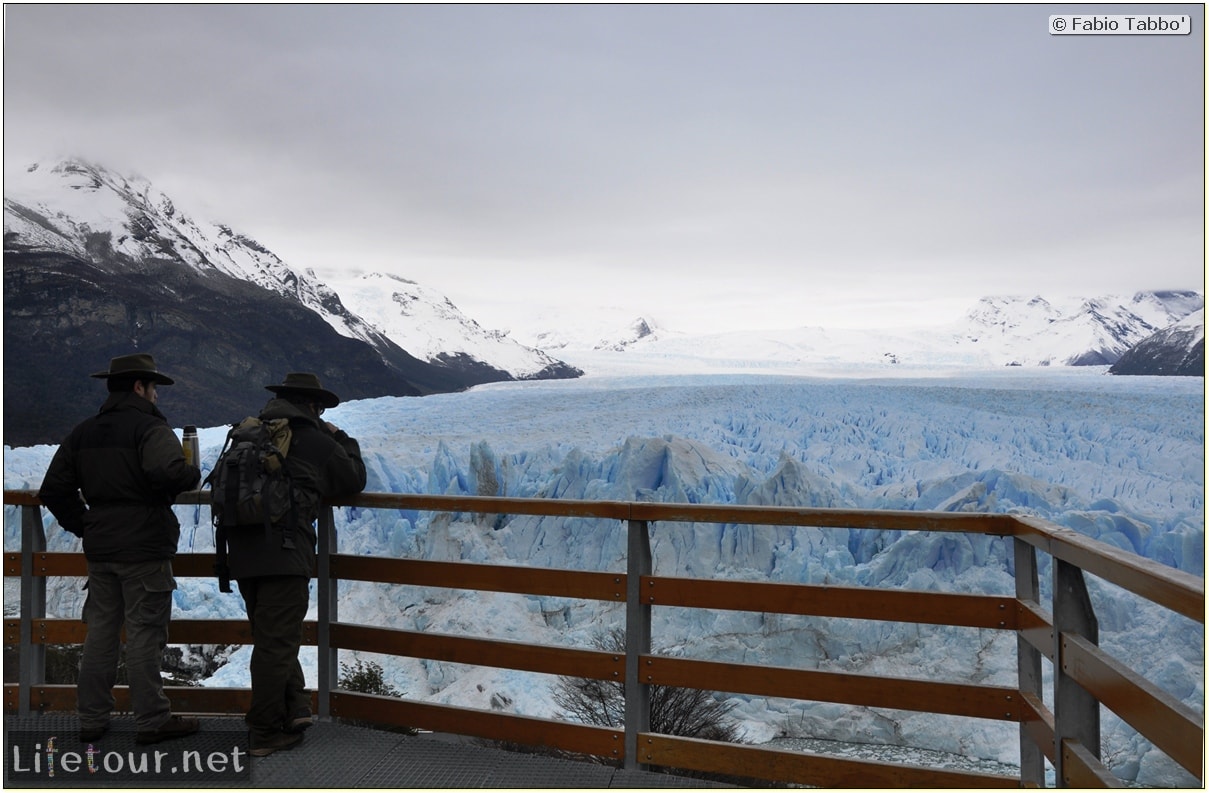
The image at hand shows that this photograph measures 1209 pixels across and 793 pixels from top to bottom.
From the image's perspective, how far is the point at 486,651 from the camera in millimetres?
3426

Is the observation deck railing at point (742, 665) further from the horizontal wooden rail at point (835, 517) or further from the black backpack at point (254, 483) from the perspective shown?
the black backpack at point (254, 483)

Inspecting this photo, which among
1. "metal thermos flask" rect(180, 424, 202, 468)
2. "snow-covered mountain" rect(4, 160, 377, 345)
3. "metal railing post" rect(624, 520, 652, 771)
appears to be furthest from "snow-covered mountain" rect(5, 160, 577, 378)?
"metal railing post" rect(624, 520, 652, 771)

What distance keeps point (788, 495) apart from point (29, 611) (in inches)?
484

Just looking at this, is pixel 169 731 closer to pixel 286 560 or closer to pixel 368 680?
pixel 286 560

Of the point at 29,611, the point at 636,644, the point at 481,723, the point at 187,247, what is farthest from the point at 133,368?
the point at 187,247

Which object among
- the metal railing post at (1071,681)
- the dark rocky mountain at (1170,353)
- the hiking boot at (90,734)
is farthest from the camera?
the dark rocky mountain at (1170,353)

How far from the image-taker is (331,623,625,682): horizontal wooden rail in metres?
3.24

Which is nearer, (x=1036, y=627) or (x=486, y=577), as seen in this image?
(x=1036, y=627)

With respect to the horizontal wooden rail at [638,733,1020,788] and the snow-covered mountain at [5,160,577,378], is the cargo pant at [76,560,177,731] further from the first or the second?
the snow-covered mountain at [5,160,577,378]

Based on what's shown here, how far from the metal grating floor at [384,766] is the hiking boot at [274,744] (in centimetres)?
2

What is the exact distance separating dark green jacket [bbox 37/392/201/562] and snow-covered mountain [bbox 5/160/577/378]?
43.9ft

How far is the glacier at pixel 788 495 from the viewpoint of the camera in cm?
1441

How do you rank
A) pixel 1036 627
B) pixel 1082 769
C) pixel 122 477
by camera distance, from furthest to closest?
pixel 122 477 < pixel 1036 627 < pixel 1082 769

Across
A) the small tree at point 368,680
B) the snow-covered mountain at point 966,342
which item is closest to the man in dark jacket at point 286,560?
the small tree at point 368,680
